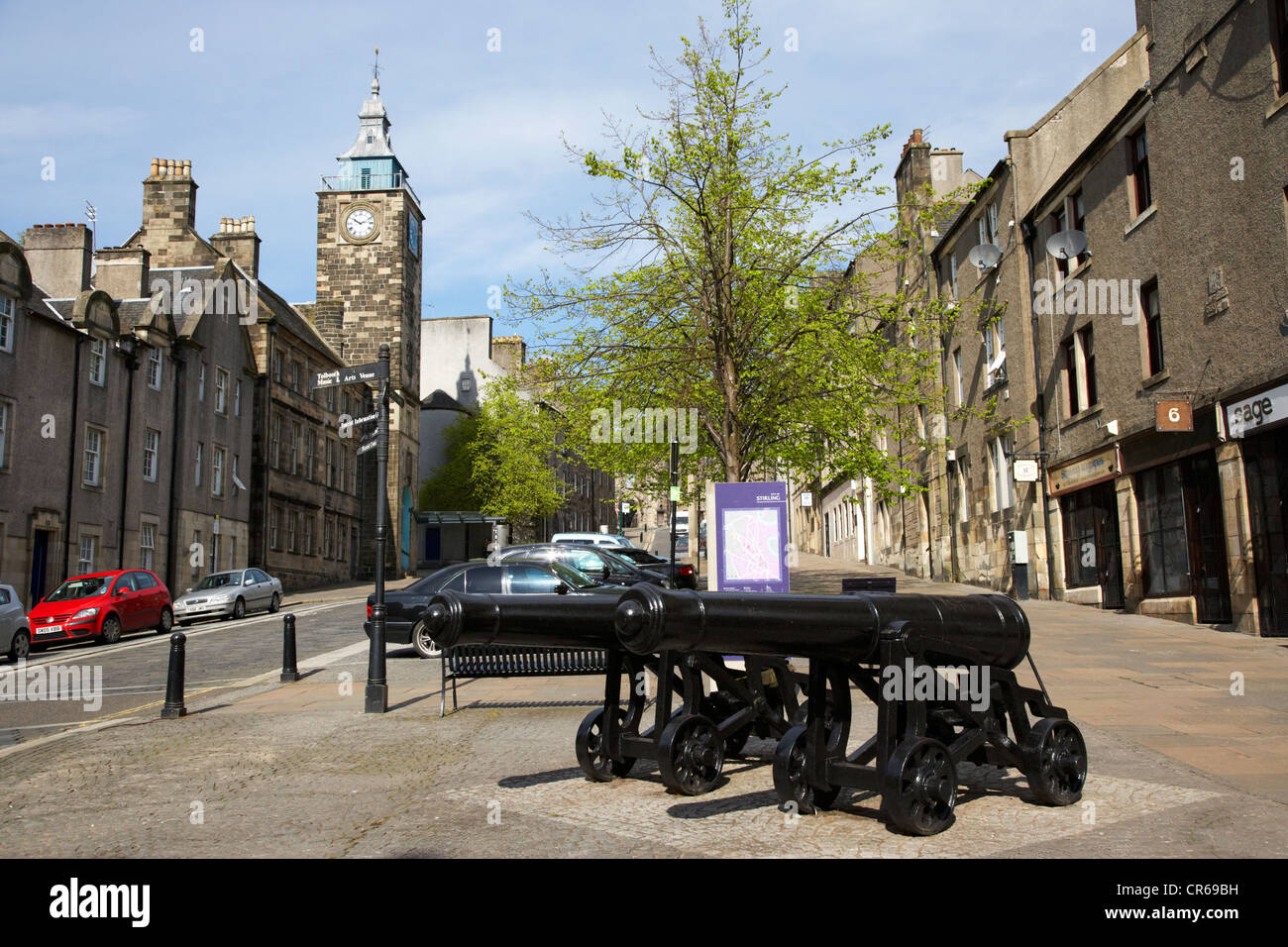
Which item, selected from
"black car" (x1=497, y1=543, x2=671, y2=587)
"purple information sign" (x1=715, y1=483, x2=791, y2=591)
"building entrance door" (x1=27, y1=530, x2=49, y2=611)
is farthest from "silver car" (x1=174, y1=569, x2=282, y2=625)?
"purple information sign" (x1=715, y1=483, x2=791, y2=591)

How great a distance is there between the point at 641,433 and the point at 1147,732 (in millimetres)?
13977

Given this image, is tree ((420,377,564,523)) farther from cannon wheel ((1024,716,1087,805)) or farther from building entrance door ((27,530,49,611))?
cannon wheel ((1024,716,1087,805))

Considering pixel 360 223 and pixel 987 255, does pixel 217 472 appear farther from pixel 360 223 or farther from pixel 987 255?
pixel 987 255

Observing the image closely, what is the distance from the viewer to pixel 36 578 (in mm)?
27141

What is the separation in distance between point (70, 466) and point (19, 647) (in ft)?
34.8

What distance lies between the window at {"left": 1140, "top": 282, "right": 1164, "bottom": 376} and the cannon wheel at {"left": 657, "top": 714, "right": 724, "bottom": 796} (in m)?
15.5

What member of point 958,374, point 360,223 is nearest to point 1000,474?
point 958,374

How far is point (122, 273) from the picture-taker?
33625 mm

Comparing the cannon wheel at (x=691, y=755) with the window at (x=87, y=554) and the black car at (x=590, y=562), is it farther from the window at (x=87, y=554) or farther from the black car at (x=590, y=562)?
the window at (x=87, y=554)

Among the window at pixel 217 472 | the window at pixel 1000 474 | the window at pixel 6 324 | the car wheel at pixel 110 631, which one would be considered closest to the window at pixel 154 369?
the window at pixel 217 472

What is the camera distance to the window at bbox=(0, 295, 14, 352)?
1011 inches

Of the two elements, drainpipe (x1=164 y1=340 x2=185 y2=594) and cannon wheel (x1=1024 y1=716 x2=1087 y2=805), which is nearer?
cannon wheel (x1=1024 y1=716 x2=1087 y2=805)
